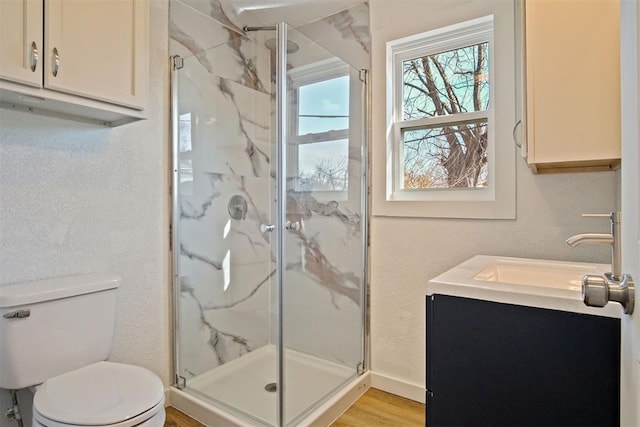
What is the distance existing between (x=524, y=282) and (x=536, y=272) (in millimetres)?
63

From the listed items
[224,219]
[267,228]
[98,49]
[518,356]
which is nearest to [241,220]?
[224,219]

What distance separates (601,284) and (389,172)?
5.22 feet

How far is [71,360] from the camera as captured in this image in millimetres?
1423

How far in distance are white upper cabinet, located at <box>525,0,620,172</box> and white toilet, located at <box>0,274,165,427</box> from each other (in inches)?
63.8

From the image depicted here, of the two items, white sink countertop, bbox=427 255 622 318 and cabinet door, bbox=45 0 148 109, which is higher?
cabinet door, bbox=45 0 148 109

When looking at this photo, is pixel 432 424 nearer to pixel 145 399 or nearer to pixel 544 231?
pixel 145 399

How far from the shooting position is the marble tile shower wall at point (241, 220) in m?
2.06

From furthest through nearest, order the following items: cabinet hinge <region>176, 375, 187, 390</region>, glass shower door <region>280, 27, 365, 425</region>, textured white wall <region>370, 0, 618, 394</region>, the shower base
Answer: cabinet hinge <region>176, 375, 187, 390</region>, glass shower door <region>280, 27, 365, 425</region>, the shower base, textured white wall <region>370, 0, 618, 394</region>

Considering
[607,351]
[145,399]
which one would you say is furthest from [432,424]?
[145,399]

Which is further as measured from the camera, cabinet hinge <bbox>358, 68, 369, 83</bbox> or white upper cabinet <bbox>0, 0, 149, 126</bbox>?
cabinet hinge <bbox>358, 68, 369, 83</bbox>

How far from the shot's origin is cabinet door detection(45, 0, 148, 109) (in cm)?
126

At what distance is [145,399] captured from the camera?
1.23 m

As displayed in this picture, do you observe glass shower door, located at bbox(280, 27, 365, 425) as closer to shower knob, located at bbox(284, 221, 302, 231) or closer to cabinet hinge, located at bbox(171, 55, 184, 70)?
shower knob, located at bbox(284, 221, 302, 231)

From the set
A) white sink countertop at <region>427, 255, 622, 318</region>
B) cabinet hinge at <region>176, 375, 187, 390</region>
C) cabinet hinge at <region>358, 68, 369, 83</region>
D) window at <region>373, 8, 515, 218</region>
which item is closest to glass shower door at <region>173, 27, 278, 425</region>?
cabinet hinge at <region>176, 375, 187, 390</region>
